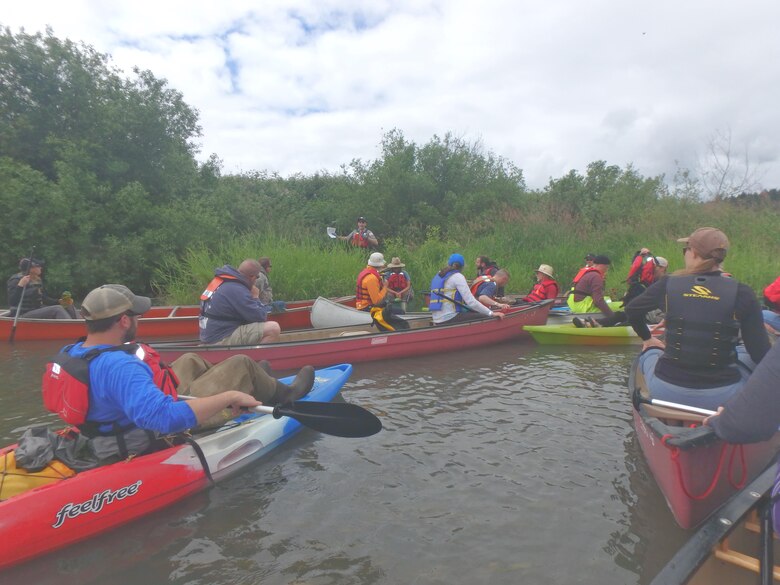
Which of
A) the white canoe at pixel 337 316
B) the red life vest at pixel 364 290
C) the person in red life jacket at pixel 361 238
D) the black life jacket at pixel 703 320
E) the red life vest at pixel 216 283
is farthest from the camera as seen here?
the person in red life jacket at pixel 361 238

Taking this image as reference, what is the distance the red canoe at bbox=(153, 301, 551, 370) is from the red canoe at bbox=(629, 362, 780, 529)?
458 cm

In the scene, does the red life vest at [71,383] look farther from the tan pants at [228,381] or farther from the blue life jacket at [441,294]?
the blue life jacket at [441,294]

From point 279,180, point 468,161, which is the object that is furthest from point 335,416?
point 279,180

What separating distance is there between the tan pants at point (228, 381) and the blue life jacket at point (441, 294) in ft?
14.9

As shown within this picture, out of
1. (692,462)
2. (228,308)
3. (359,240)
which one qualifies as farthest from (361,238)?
(692,462)

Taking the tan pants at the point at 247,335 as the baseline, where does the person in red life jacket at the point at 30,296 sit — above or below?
above

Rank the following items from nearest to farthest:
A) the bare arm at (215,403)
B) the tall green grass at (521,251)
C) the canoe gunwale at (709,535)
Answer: the canoe gunwale at (709,535), the bare arm at (215,403), the tall green grass at (521,251)

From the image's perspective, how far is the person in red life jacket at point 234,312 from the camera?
6629 millimetres

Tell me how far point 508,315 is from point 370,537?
6080 mm

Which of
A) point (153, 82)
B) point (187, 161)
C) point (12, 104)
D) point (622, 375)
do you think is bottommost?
point (622, 375)

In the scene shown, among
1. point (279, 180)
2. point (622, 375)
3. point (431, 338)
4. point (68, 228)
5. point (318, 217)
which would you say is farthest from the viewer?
point (279, 180)

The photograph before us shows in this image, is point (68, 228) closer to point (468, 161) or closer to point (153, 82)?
point (153, 82)

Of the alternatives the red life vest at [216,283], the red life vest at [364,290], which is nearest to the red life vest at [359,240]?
the red life vest at [364,290]

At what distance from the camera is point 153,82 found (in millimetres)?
16828
